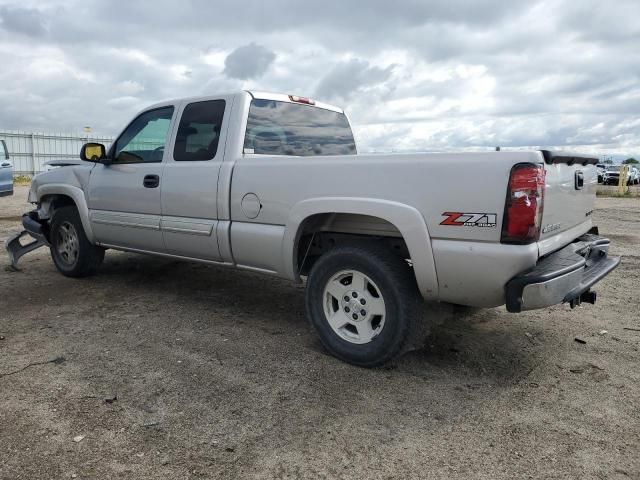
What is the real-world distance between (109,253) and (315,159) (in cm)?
525

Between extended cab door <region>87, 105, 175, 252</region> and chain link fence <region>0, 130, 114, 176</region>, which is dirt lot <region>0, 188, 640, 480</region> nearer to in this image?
extended cab door <region>87, 105, 175, 252</region>

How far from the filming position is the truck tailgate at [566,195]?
313 cm

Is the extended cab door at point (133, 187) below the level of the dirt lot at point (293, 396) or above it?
above

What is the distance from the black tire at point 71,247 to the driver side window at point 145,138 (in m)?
1.06

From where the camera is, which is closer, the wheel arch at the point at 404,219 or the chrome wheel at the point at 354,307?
the wheel arch at the point at 404,219

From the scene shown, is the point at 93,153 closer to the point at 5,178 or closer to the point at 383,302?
the point at 383,302

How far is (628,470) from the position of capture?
8.16ft

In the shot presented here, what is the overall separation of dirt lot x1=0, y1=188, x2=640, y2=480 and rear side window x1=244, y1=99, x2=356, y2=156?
1.53 metres

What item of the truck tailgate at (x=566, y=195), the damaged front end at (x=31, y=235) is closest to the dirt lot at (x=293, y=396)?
the truck tailgate at (x=566, y=195)

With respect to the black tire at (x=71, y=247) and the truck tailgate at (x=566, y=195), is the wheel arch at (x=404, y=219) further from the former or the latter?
the black tire at (x=71, y=247)

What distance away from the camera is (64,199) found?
6.22 m

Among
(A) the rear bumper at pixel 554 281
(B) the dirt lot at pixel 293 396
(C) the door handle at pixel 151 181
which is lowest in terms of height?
(B) the dirt lot at pixel 293 396

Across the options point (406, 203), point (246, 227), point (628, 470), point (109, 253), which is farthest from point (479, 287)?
point (109, 253)

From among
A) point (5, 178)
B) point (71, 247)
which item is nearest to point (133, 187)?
point (71, 247)
